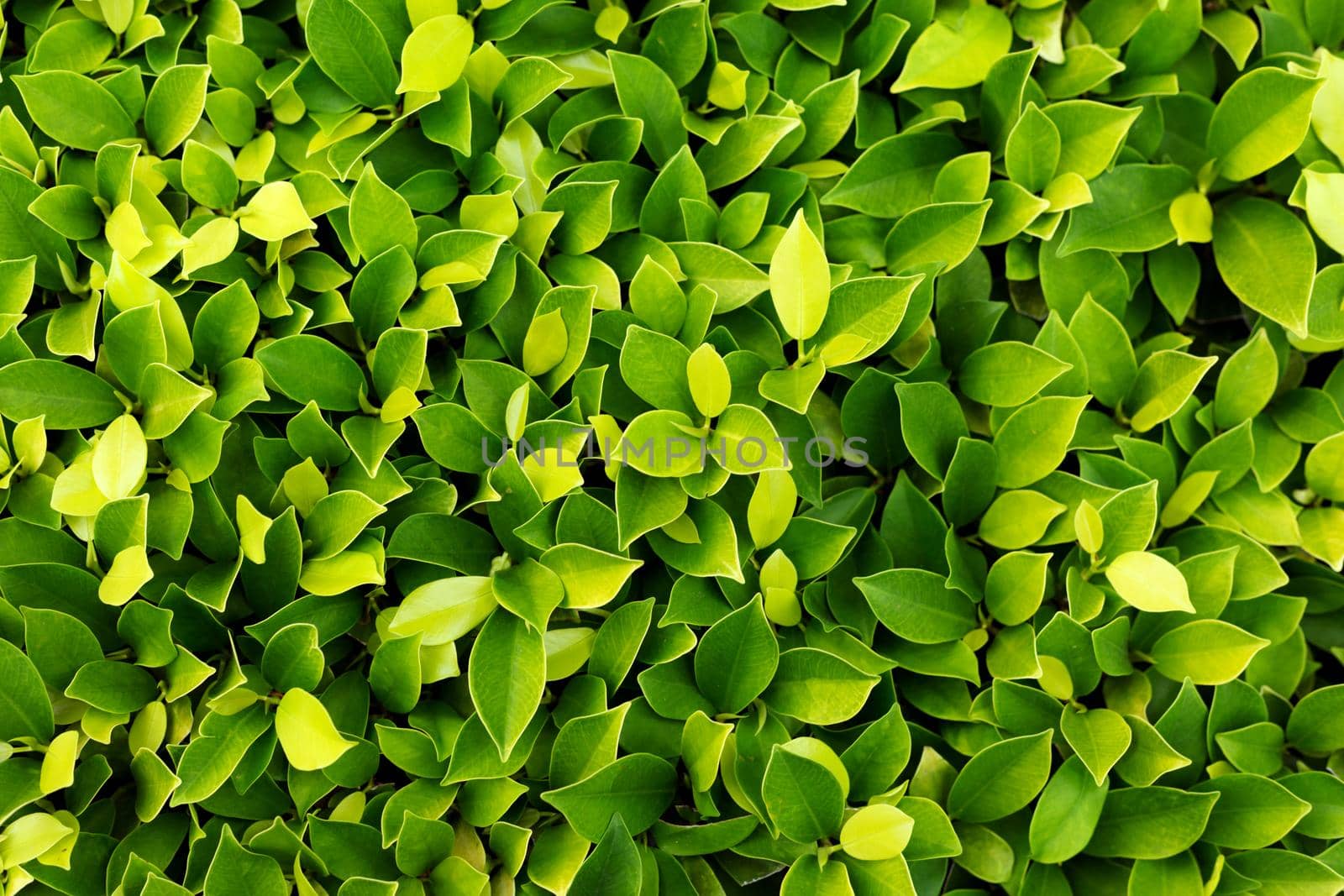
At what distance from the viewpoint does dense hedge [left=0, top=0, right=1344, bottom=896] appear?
95 centimetres

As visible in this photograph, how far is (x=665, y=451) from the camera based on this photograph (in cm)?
99

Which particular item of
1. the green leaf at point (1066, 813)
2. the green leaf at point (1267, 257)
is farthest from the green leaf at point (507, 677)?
the green leaf at point (1267, 257)

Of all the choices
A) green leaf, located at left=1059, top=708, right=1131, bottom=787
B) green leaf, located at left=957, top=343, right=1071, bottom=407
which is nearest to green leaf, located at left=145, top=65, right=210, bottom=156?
green leaf, located at left=957, top=343, right=1071, bottom=407

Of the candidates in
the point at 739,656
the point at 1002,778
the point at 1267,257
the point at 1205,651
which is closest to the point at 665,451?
the point at 739,656

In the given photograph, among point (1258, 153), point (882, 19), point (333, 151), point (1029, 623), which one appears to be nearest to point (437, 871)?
point (1029, 623)

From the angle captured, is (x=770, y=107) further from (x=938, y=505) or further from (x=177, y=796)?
(x=177, y=796)

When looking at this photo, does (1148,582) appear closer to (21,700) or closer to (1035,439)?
→ (1035,439)

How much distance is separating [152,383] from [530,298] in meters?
0.37

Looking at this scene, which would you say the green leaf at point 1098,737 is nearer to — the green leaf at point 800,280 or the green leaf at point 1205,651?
the green leaf at point 1205,651

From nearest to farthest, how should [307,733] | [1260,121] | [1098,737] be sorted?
[307,733]
[1098,737]
[1260,121]

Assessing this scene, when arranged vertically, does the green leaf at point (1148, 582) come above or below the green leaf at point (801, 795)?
above

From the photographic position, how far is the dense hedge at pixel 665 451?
952 mm

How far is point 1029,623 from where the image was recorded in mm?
1045

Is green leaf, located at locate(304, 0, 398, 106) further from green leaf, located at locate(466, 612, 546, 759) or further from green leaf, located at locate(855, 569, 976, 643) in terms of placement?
green leaf, located at locate(855, 569, 976, 643)
